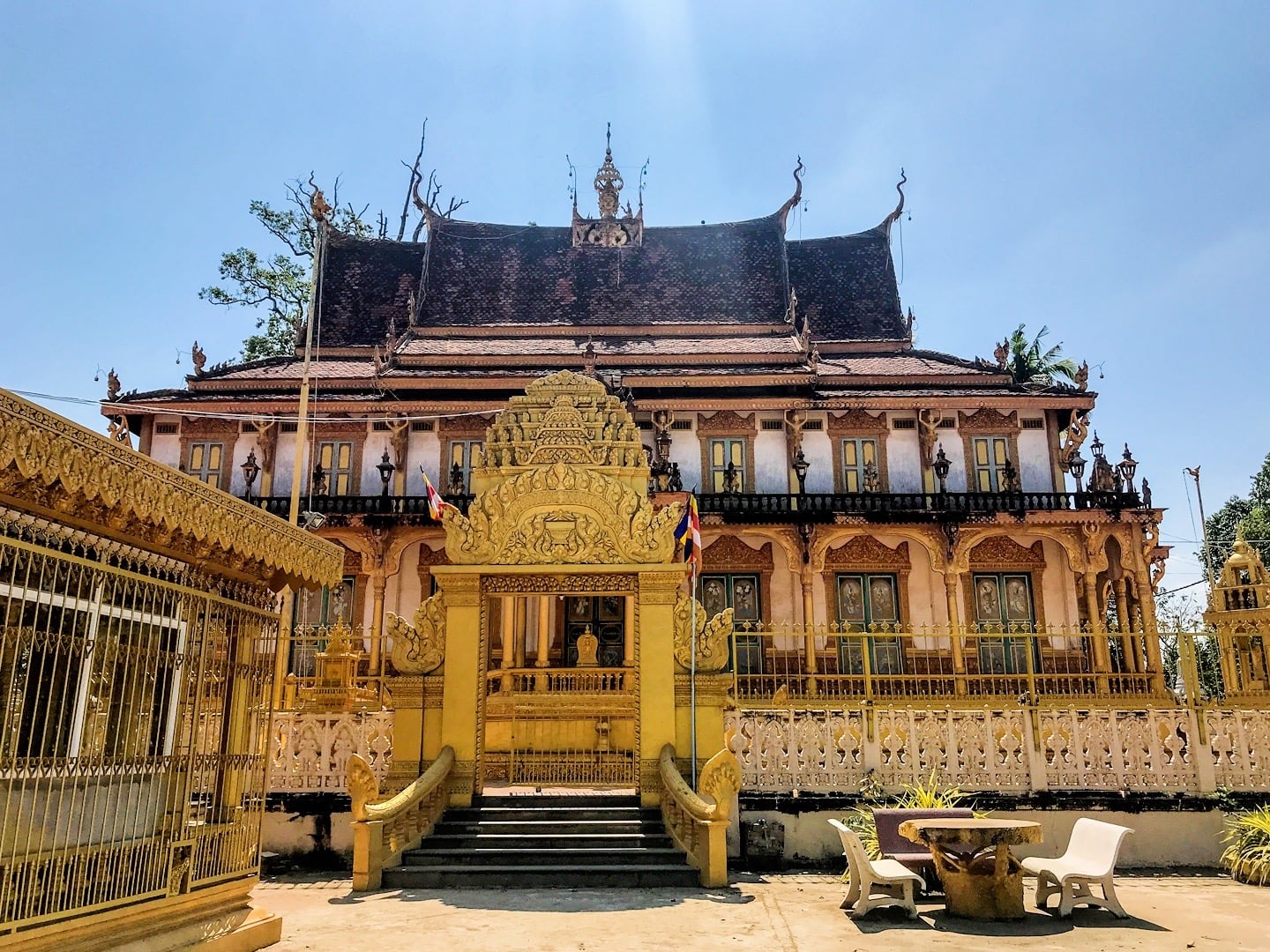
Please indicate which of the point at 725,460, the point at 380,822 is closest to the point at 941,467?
the point at 725,460

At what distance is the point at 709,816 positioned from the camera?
8.48 metres

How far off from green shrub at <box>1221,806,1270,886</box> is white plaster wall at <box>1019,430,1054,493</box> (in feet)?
46.1

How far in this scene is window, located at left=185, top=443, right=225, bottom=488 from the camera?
23.0 meters

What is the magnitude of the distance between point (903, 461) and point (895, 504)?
184cm

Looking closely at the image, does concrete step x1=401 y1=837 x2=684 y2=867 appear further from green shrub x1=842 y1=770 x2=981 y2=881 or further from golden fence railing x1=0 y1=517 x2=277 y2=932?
golden fence railing x1=0 y1=517 x2=277 y2=932

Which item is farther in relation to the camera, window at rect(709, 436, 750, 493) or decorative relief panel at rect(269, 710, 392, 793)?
window at rect(709, 436, 750, 493)

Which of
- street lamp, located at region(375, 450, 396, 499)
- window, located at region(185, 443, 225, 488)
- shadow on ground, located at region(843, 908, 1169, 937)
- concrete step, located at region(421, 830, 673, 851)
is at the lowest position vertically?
shadow on ground, located at region(843, 908, 1169, 937)

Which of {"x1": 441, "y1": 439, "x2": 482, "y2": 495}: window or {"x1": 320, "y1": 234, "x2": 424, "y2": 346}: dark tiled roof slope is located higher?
{"x1": 320, "y1": 234, "x2": 424, "y2": 346}: dark tiled roof slope

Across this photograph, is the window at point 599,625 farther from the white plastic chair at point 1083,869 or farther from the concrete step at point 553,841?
the white plastic chair at point 1083,869

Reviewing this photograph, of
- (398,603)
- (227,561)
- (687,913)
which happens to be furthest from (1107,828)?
(398,603)

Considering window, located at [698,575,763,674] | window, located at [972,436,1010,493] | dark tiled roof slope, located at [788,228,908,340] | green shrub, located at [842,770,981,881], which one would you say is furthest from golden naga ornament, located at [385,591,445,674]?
dark tiled roof slope, located at [788,228,908,340]

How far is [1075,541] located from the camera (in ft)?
70.8

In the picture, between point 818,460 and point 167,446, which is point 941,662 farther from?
point 167,446

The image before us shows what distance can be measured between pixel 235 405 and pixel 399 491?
4481mm
